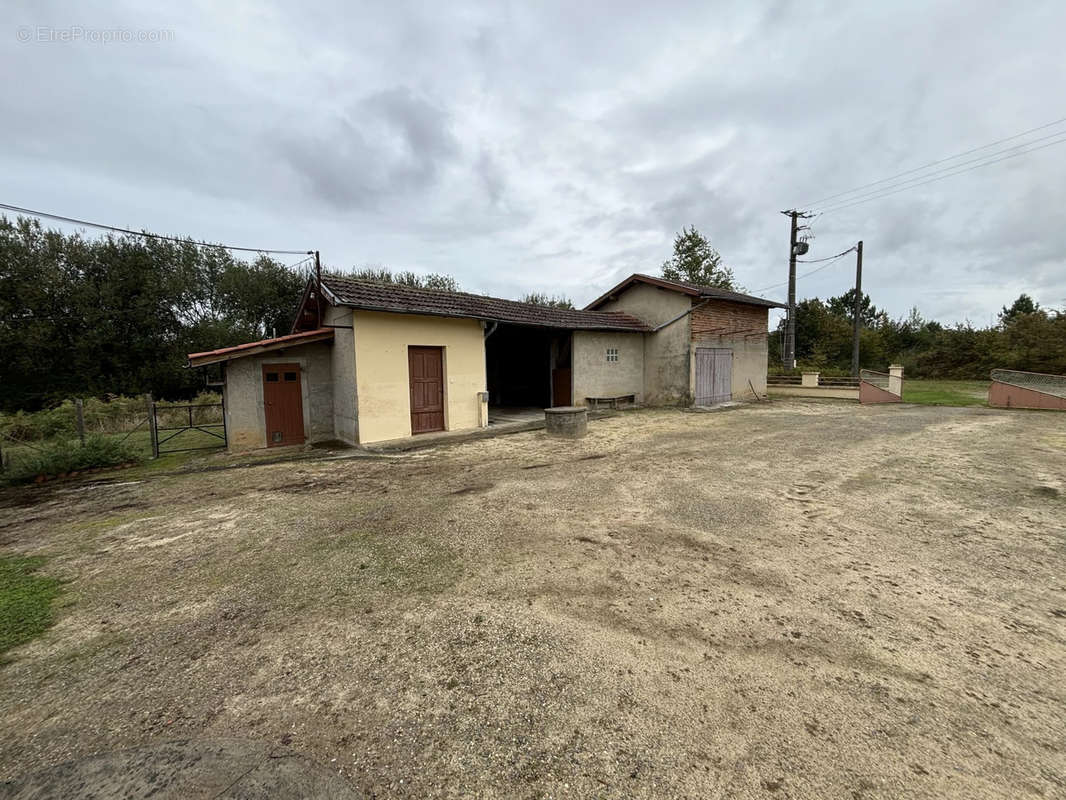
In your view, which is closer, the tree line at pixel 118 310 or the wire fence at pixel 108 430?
the wire fence at pixel 108 430

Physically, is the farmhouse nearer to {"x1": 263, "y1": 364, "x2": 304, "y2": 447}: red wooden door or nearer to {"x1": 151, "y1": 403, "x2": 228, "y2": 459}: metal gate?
{"x1": 263, "y1": 364, "x2": 304, "y2": 447}: red wooden door

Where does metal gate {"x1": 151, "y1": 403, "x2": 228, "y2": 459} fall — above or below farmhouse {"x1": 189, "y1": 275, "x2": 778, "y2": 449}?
below

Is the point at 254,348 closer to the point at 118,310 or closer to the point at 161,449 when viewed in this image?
the point at 161,449

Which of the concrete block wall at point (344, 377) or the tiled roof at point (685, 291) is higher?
the tiled roof at point (685, 291)

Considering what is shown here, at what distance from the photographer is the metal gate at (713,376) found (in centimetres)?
1575

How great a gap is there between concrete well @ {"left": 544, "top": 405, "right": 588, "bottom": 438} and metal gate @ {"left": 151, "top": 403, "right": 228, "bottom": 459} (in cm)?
727

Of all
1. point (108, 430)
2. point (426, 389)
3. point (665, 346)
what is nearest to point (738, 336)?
point (665, 346)

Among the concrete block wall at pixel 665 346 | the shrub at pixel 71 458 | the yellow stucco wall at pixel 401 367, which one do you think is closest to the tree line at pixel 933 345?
the concrete block wall at pixel 665 346

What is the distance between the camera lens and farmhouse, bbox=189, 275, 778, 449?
970cm

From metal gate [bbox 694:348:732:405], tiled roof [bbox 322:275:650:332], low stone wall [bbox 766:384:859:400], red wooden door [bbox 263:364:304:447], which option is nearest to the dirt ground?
red wooden door [bbox 263:364:304:447]

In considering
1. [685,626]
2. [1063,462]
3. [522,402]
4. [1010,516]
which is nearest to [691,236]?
[522,402]

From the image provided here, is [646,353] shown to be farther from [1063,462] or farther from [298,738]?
[298,738]

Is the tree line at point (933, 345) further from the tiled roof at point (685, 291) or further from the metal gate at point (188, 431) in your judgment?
the metal gate at point (188, 431)

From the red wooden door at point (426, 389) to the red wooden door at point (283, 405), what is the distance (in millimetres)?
2769
